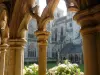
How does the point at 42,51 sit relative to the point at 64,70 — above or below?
above

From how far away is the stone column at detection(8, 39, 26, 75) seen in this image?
389 cm

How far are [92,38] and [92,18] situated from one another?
195 mm

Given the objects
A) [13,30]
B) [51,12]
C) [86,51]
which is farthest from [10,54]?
[86,51]

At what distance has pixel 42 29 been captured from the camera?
133 inches

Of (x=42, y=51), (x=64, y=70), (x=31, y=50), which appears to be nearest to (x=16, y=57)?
(x=42, y=51)

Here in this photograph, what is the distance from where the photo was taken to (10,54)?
3.98 meters

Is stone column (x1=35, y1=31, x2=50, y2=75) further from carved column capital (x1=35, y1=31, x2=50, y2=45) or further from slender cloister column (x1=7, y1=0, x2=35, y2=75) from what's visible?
slender cloister column (x1=7, y1=0, x2=35, y2=75)

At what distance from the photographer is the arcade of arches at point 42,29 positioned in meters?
2.21

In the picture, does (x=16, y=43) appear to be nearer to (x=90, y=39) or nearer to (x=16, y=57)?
(x=16, y=57)

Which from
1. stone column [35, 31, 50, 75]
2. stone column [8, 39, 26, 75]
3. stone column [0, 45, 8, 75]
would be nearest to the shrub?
stone column [0, 45, 8, 75]

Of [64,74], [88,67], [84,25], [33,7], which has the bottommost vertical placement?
[64,74]

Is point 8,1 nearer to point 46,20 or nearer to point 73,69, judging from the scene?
point 46,20

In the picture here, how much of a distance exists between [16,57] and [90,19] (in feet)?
6.66

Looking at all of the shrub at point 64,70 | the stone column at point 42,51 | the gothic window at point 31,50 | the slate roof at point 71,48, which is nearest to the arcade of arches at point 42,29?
the stone column at point 42,51
